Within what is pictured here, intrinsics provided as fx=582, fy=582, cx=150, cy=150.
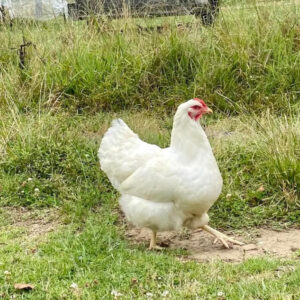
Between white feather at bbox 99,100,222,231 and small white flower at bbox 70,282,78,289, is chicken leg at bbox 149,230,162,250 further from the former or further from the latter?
small white flower at bbox 70,282,78,289

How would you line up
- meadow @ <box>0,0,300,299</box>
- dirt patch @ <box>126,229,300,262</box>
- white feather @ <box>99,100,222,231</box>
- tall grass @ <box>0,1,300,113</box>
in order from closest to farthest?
1. meadow @ <box>0,0,300,299</box>
2. white feather @ <box>99,100,222,231</box>
3. dirt patch @ <box>126,229,300,262</box>
4. tall grass @ <box>0,1,300,113</box>

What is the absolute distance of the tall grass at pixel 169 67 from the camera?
23.6 feet

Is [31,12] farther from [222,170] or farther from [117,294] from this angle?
[117,294]

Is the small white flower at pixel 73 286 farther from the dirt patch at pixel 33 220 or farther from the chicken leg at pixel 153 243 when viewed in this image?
the dirt patch at pixel 33 220

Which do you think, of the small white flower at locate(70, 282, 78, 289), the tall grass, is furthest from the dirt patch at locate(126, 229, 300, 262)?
the tall grass

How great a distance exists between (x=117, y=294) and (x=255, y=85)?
14.8 feet

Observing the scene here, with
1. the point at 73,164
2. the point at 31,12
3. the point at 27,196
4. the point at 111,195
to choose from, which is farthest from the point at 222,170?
the point at 31,12

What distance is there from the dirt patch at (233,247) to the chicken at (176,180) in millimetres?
105

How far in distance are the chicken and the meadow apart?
0.26m

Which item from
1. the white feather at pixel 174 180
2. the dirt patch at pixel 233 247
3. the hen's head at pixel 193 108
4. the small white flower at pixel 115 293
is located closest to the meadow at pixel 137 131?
the small white flower at pixel 115 293

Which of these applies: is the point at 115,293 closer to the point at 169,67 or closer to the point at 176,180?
the point at 176,180

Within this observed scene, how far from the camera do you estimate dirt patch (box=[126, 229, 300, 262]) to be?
4.12 m

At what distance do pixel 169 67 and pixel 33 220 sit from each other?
3390 millimetres

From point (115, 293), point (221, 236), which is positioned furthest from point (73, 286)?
point (221, 236)
